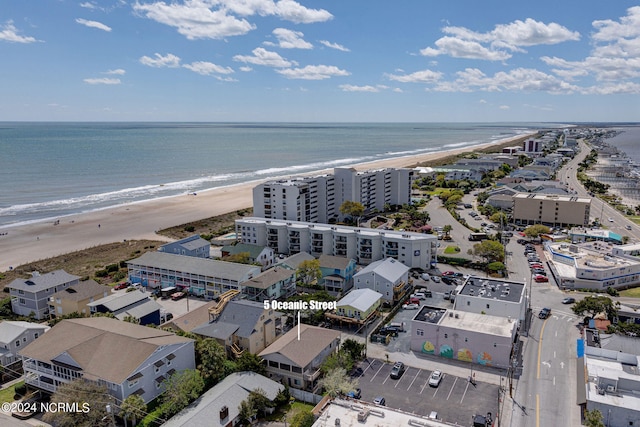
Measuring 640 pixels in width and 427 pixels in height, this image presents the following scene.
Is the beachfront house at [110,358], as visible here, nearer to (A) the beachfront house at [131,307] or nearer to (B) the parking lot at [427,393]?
(A) the beachfront house at [131,307]

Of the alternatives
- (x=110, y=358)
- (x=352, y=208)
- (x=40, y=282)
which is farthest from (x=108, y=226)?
(x=110, y=358)

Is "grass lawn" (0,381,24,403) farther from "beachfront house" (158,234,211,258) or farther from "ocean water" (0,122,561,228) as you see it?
"ocean water" (0,122,561,228)

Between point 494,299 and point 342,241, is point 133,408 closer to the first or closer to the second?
point 494,299

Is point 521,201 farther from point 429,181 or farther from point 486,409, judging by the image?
point 486,409

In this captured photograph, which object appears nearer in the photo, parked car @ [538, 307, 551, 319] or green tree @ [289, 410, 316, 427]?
green tree @ [289, 410, 316, 427]

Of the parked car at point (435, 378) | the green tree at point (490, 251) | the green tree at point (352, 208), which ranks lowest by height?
the parked car at point (435, 378)

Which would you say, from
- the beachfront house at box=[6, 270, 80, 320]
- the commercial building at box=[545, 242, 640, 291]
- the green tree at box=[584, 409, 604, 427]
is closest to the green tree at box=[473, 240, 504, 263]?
the commercial building at box=[545, 242, 640, 291]

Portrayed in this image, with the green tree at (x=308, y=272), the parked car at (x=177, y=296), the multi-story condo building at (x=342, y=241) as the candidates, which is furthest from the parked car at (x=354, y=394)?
the multi-story condo building at (x=342, y=241)

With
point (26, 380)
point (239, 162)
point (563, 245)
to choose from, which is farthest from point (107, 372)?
point (239, 162)
